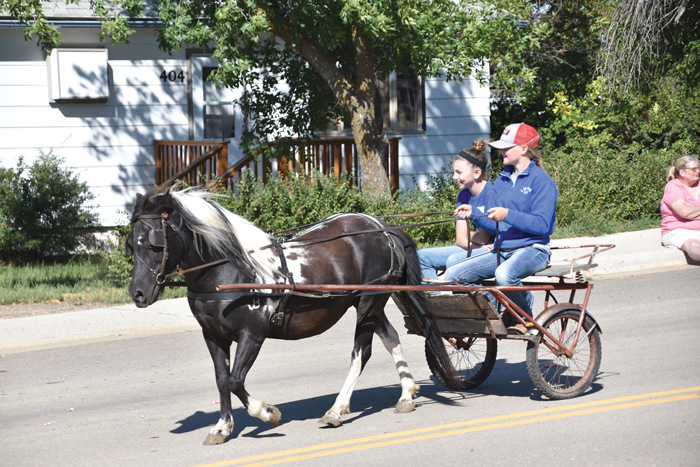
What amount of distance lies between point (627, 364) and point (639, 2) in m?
10.9

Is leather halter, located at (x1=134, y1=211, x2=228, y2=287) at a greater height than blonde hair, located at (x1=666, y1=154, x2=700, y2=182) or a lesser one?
lesser

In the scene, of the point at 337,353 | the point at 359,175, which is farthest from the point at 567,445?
the point at 359,175

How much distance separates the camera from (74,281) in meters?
14.1

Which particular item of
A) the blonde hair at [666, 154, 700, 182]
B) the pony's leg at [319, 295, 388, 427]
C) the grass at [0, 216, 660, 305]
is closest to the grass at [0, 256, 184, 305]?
the grass at [0, 216, 660, 305]

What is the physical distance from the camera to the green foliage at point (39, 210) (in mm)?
15391

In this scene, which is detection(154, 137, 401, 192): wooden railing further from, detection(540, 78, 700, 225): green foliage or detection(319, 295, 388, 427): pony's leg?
detection(319, 295, 388, 427): pony's leg

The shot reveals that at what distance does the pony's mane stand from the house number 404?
11715 mm

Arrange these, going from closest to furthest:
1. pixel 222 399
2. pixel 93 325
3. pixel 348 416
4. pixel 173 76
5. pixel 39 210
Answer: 1. pixel 222 399
2. pixel 348 416
3. pixel 93 325
4. pixel 39 210
5. pixel 173 76

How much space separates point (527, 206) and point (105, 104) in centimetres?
1219

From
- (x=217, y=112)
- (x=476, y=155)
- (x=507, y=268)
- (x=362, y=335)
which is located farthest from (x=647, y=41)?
(x=362, y=335)

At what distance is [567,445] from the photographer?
5801mm

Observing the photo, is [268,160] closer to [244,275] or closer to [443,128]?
[443,128]

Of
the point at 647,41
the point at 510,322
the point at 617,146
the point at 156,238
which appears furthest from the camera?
the point at 617,146

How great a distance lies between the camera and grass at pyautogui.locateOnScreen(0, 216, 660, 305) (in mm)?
12656
